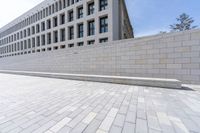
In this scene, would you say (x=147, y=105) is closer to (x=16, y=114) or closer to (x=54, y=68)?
(x=16, y=114)

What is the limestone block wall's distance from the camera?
6.26 metres

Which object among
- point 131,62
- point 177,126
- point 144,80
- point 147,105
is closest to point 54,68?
point 131,62

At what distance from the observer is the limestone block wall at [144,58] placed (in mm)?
6262

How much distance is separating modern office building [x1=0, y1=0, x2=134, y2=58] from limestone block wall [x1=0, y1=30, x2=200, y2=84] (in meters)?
1.98

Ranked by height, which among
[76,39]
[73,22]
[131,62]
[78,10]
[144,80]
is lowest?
[144,80]

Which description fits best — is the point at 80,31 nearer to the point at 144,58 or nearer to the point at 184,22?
the point at 144,58

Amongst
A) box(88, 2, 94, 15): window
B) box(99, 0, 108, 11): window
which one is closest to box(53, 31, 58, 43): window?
box(88, 2, 94, 15): window

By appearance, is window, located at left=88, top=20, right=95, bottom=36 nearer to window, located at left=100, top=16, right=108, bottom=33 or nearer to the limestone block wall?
window, located at left=100, top=16, right=108, bottom=33

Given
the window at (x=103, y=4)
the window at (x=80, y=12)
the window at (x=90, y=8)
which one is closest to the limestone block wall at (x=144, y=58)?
the window at (x=103, y=4)

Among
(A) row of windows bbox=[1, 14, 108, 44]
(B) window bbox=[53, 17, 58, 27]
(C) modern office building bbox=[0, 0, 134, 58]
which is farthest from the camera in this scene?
(B) window bbox=[53, 17, 58, 27]

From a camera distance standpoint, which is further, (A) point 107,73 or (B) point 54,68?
(B) point 54,68

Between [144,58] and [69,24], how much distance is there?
57.3 feet

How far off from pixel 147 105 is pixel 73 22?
2009 cm

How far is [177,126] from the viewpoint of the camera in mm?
2344
